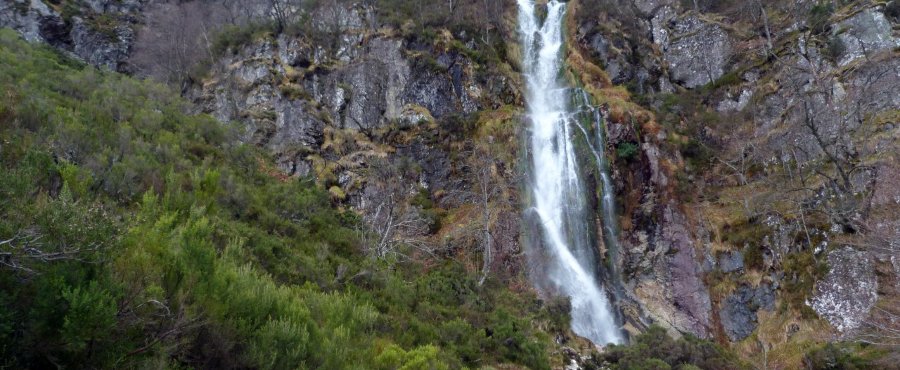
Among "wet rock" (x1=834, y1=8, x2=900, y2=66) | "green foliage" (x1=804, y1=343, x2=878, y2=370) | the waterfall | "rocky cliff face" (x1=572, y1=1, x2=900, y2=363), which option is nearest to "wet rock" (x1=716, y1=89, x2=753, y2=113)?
"rocky cliff face" (x1=572, y1=1, x2=900, y2=363)

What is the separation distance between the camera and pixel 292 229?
29.9 ft

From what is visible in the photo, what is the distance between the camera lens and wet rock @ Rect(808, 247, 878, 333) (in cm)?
1395

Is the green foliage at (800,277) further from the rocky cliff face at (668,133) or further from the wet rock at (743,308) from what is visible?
the wet rock at (743,308)

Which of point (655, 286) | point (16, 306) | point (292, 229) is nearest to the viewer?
point (16, 306)

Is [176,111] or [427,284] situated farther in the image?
[176,111]

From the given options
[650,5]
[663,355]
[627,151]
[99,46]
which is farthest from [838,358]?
[99,46]

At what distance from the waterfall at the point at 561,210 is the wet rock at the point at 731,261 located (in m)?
4.59

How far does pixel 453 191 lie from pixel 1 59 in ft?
51.1

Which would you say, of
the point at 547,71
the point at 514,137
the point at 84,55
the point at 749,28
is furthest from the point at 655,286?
the point at 84,55

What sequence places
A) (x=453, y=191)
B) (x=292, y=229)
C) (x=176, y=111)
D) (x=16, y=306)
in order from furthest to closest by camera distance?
(x=453, y=191)
(x=176, y=111)
(x=292, y=229)
(x=16, y=306)

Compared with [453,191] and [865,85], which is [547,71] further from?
[865,85]

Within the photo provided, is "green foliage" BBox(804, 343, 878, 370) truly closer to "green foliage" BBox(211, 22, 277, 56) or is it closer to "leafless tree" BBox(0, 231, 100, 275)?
"leafless tree" BBox(0, 231, 100, 275)

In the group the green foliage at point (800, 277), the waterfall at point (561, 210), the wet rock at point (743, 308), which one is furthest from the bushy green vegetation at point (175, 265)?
the green foliage at point (800, 277)

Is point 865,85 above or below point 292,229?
above
